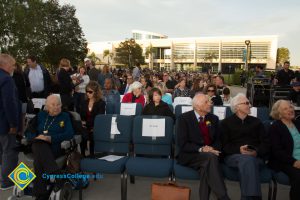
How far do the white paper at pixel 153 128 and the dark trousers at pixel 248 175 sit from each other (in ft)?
3.53

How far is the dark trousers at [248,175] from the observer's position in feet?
10.00

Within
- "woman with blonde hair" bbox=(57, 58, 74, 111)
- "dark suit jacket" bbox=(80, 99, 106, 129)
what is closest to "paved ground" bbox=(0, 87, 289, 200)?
"dark suit jacket" bbox=(80, 99, 106, 129)

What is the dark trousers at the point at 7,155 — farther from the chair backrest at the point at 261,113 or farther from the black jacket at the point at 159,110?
the chair backrest at the point at 261,113

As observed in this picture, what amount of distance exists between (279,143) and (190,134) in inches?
44.1

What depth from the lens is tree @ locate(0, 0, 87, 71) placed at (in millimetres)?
21116

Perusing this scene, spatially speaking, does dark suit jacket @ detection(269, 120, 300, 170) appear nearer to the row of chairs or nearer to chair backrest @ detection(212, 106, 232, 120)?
the row of chairs

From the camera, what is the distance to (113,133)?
13.1ft

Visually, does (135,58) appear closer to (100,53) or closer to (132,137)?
(100,53)

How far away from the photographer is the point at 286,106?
366cm

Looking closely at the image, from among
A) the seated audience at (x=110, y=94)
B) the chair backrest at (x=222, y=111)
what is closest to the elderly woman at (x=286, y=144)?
the chair backrest at (x=222, y=111)

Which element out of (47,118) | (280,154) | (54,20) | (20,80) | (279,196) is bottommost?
(279,196)

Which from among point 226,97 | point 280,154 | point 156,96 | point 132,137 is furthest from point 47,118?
point 226,97

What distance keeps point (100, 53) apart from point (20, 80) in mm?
101864

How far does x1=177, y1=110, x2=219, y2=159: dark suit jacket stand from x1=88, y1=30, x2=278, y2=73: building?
6751 centimetres
